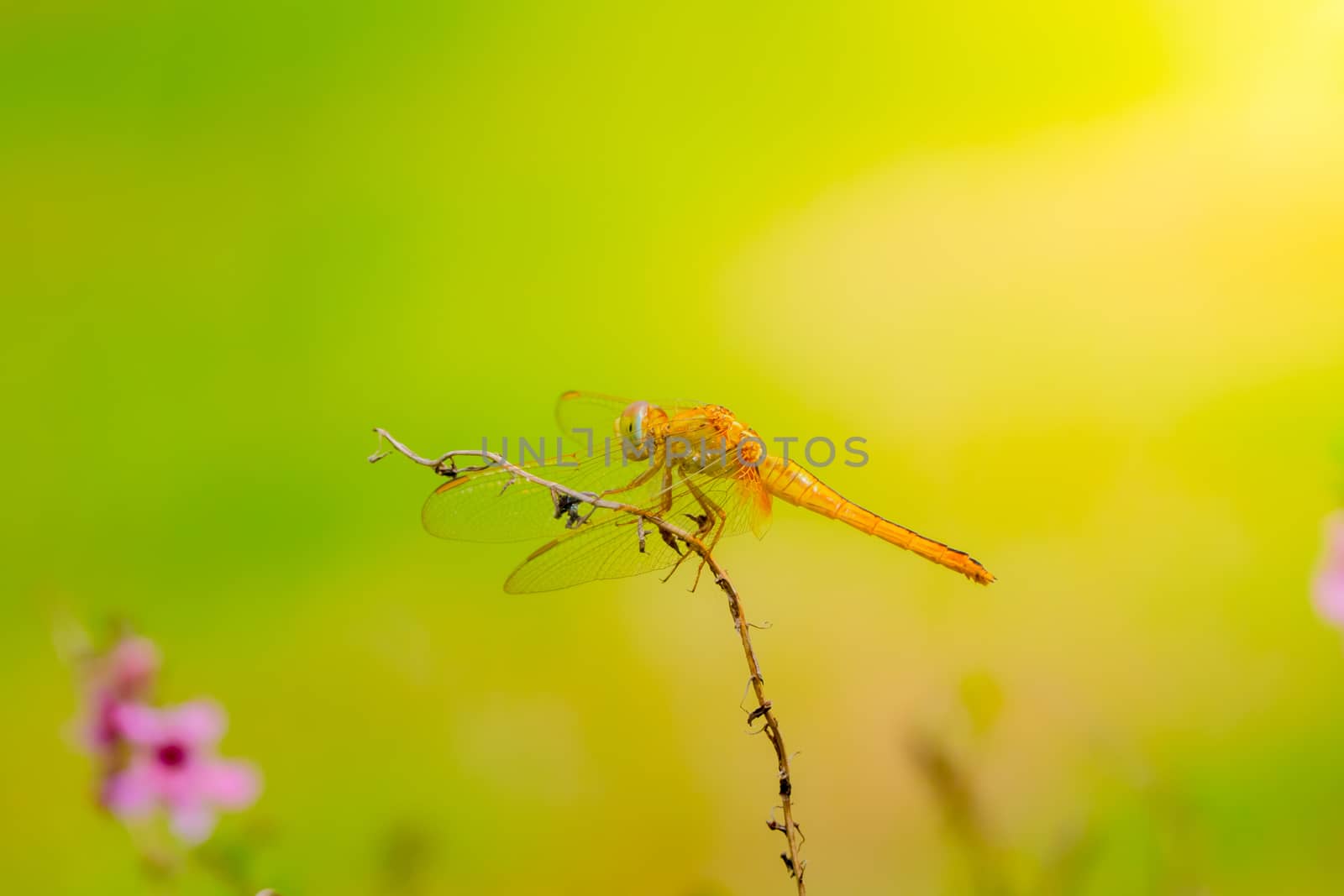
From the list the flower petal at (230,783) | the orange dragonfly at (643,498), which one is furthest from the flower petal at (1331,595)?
the flower petal at (230,783)

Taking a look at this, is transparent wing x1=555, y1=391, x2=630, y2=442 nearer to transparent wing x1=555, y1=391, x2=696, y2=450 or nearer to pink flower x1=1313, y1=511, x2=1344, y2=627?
transparent wing x1=555, y1=391, x2=696, y2=450

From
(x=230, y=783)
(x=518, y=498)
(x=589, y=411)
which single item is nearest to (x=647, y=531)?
(x=518, y=498)

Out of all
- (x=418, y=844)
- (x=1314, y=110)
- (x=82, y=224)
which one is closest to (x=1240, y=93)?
(x=1314, y=110)

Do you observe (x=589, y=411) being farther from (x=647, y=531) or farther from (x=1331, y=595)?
(x=1331, y=595)

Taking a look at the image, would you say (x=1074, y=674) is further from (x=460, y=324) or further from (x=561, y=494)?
(x=460, y=324)

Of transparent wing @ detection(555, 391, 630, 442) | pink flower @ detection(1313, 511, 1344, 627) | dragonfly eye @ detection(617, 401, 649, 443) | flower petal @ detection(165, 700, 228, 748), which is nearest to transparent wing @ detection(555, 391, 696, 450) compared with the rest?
transparent wing @ detection(555, 391, 630, 442)

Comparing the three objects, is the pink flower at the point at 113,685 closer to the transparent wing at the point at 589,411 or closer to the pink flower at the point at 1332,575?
the transparent wing at the point at 589,411
